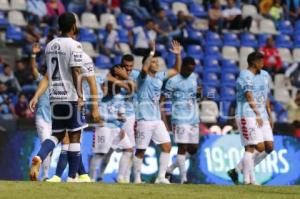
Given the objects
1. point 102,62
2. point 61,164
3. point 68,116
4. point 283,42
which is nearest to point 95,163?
point 61,164

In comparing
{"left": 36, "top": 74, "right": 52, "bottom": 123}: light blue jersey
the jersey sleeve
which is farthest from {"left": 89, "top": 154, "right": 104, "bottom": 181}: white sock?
the jersey sleeve

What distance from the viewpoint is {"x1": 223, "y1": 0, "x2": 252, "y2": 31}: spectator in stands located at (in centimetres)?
3092

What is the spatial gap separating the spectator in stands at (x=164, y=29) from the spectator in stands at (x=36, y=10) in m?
3.50

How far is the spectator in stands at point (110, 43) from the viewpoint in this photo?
88.5ft

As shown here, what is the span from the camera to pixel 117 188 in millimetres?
13758

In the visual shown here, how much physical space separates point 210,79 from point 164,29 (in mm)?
2263

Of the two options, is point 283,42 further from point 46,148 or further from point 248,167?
point 46,148

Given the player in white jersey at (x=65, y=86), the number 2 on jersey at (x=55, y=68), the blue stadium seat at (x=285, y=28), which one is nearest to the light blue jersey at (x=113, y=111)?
the player in white jersey at (x=65, y=86)

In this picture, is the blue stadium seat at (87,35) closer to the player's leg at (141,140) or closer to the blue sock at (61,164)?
the player's leg at (141,140)

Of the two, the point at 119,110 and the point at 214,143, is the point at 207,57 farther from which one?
the point at 119,110

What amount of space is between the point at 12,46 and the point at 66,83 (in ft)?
39.4

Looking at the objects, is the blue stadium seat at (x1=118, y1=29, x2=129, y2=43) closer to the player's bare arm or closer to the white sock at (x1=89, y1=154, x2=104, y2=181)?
the white sock at (x1=89, y1=154, x2=104, y2=181)

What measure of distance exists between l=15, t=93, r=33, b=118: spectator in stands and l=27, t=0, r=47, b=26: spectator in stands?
453 cm

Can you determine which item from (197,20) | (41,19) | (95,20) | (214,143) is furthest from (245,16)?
(214,143)
